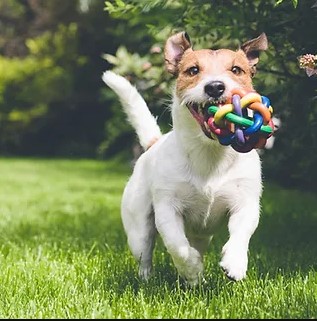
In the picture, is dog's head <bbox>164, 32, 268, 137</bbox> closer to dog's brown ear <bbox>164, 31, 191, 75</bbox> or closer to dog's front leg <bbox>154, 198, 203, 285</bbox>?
dog's brown ear <bbox>164, 31, 191, 75</bbox>

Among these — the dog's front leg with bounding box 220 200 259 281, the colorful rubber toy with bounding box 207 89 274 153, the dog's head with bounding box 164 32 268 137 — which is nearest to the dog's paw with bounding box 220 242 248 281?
the dog's front leg with bounding box 220 200 259 281

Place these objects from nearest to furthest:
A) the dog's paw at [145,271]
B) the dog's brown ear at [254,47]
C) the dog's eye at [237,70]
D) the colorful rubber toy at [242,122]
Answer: the colorful rubber toy at [242,122], the dog's eye at [237,70], the dog's brown ear at [254,47], the dog's paw at [145,271]

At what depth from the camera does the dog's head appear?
323cm

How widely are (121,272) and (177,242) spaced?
0.67m

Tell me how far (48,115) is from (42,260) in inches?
569

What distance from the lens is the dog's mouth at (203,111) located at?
3.23 meters

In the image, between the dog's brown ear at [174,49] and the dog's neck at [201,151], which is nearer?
the dog's neck at [201,151]

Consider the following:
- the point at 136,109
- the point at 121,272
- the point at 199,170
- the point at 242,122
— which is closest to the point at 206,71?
the point at 242,122

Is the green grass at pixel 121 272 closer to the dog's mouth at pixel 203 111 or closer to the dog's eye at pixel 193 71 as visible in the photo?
the dog's mouth at pixel 203 111

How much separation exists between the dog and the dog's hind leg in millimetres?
12

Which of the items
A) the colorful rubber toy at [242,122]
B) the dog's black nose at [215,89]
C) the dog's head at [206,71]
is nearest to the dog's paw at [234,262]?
the colorful rubber toy at [242,122]

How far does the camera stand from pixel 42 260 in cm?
436

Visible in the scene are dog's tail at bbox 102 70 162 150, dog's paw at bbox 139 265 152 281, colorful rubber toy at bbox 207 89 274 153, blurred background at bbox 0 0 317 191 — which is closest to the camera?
colorful rubber toy at bbox 207 89 274 153

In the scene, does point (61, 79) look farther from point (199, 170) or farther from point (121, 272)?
point (199, 170)
